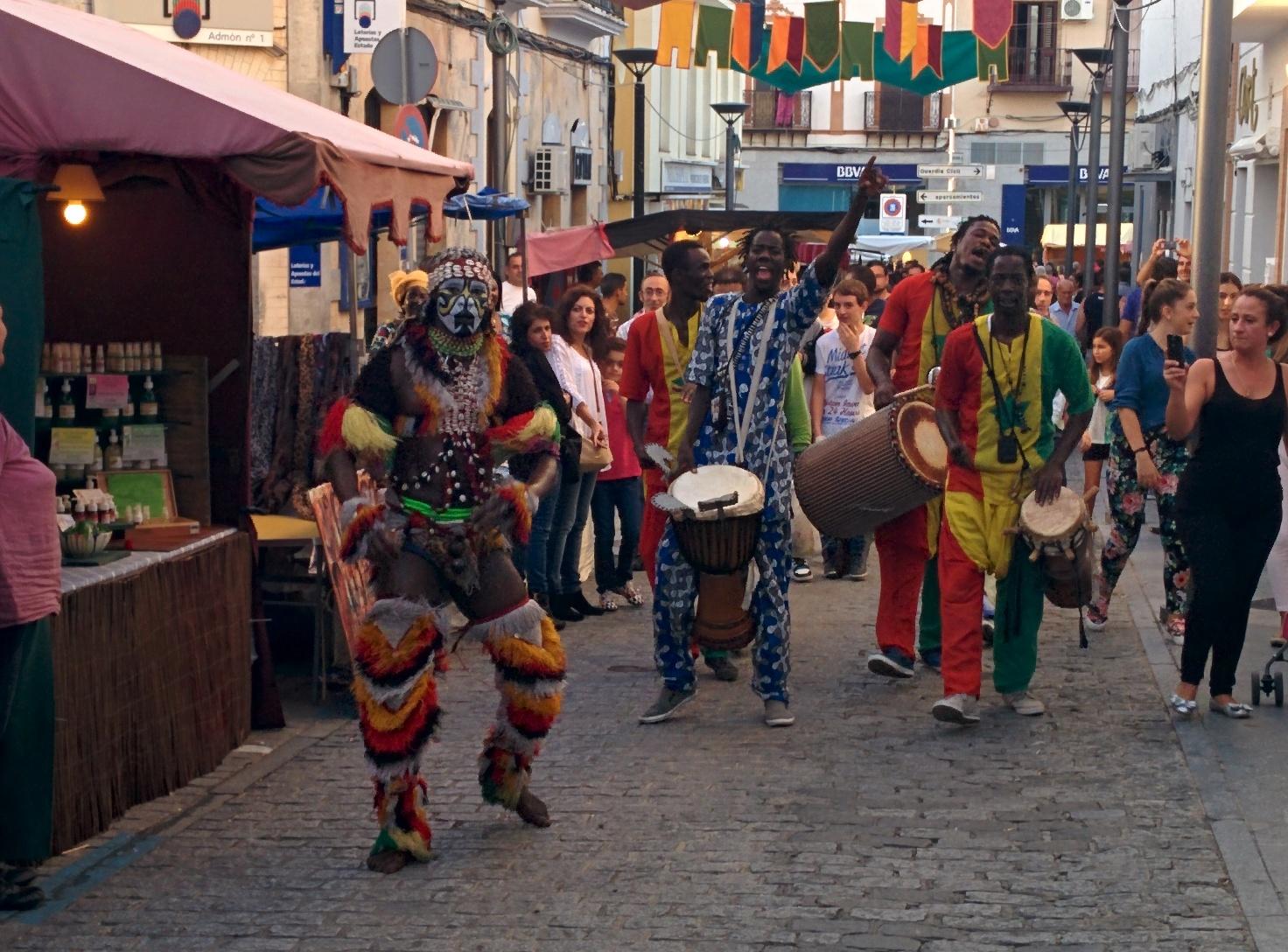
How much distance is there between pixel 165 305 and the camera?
28.5 feet

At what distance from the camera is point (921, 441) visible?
917 centimetres

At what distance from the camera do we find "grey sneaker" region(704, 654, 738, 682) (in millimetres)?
9547

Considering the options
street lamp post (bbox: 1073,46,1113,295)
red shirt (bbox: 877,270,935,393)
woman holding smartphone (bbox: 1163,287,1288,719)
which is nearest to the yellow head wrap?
red shirt (bbox: 877,270,935,393)

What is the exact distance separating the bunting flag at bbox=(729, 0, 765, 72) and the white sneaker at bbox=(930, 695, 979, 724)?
16525 millimetres

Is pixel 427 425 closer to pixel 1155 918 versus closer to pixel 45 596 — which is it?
pixel 45 596

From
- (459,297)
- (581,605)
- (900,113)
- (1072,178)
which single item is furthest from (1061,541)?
(900,113)

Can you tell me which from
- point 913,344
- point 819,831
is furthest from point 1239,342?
point 819,831

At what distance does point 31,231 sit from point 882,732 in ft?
12.8

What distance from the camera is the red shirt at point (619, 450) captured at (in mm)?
11750

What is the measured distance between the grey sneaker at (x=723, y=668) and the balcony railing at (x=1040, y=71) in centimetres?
5038

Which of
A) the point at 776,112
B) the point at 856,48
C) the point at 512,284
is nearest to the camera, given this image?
the point at 512,284

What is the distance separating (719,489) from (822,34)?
16529 millimetres

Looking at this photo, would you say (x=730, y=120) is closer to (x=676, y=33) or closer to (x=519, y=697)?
(x=676, y=33)

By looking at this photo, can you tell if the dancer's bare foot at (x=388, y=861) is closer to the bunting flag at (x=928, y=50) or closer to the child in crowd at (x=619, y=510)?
the child in crowd at (x=619, y=510)
